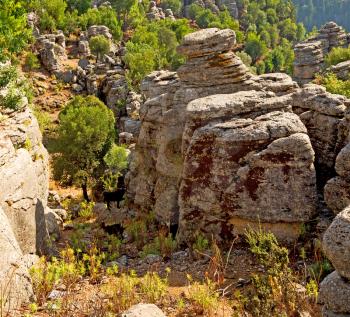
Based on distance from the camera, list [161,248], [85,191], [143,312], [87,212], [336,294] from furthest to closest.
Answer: [85,191]
[87,212]
[161,248]
[143,312]
[336,294]

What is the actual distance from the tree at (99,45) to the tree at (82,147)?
44979 mm

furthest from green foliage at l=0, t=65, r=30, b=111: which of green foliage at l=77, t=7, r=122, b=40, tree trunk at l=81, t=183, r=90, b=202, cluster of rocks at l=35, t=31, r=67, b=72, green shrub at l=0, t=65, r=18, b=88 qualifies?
green foliage at l=77, t=7, r=122, b=40

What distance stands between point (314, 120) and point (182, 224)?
7194mm

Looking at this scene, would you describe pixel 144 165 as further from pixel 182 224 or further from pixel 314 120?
pixel 314 120

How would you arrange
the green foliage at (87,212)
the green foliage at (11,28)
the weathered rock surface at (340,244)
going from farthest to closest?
the green foliage at (87,212), the green foliage at (11,28), the weathered rock surface at (340,244)

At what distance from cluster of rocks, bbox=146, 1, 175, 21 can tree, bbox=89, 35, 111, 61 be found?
3915 centimetres

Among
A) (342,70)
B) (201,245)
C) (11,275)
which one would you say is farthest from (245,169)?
(342,70)

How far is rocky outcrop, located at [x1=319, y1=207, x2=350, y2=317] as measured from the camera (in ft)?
26.7

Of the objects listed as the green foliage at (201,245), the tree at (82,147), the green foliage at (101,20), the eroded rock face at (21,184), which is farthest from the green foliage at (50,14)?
the green foliage at (201,245)

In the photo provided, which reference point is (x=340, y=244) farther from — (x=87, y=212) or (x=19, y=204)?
(x=87, y=212)

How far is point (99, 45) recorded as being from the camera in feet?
257

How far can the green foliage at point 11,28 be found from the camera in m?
20.4

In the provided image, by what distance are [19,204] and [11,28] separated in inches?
431

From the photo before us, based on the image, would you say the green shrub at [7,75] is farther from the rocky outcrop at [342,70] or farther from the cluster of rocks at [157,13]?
the cluster of rocks at [157,13]
